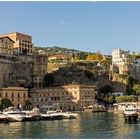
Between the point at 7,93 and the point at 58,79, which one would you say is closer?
the point at 7,93

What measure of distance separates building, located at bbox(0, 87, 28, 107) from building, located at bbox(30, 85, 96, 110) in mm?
5114

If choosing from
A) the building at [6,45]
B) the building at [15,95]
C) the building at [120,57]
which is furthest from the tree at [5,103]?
the building at [120,57]

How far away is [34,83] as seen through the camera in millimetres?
108000

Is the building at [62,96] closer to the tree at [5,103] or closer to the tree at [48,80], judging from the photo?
the tree at [48,80]

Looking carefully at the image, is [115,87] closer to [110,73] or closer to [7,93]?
[110,73]

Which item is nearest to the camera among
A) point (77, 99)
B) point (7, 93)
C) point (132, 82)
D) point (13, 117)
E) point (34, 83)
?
point (13, 117)

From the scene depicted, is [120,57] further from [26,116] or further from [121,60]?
[26,116]

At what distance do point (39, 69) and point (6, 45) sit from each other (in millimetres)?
11244

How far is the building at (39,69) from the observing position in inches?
4279

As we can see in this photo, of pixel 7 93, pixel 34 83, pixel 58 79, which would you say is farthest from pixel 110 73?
pixel 7 93

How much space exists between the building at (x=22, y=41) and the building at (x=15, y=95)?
16.8 metres

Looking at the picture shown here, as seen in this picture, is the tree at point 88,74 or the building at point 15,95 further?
the tree at point 88,74

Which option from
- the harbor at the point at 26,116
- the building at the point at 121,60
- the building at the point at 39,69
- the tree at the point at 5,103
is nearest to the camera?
the harbor at the point at 26,116

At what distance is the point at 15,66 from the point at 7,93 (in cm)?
1444
